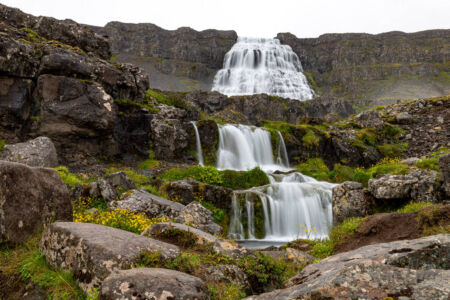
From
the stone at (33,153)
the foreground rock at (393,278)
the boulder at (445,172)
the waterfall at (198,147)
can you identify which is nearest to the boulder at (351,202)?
the boulder at (445,172)

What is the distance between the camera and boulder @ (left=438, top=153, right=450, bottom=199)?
8781 mm

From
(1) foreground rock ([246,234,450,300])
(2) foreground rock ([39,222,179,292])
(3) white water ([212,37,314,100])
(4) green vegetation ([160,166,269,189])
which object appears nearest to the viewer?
(1) foreground rock ([246,234,450,300])

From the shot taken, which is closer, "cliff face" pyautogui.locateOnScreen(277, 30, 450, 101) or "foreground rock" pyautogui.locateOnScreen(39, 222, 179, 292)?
"foreground rock" pyautogui.locateOnScreen(39, 222, 179, 292)

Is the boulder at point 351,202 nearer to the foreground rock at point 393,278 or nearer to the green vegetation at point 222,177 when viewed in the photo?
the green vegetation at point 222,177

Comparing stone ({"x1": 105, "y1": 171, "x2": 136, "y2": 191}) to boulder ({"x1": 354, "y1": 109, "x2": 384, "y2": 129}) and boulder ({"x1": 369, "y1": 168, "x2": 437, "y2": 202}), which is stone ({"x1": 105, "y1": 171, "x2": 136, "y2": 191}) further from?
boulder ({"x1": 354, "y1": 109, "x2": 384, "y2": 129})

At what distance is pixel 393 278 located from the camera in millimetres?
2658

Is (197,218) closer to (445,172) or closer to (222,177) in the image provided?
(445,172)

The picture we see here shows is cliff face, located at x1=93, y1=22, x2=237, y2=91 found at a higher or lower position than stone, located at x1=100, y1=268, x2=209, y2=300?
higher

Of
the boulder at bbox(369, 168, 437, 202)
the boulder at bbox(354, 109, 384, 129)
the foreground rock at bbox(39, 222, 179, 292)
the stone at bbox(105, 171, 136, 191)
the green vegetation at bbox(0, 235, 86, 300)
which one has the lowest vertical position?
the stone at bbox(105, 171, 136, 191)

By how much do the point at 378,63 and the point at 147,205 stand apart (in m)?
116

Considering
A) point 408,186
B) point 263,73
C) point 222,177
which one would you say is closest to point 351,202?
point 408,186

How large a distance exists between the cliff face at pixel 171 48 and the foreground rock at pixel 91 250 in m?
96.6

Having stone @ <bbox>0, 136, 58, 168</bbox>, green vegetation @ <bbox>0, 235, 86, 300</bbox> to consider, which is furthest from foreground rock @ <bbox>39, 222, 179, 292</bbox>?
stone @ <bbox>0, 136, 58, 168</bbox>

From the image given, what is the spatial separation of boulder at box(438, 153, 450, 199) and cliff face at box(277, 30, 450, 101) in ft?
277
